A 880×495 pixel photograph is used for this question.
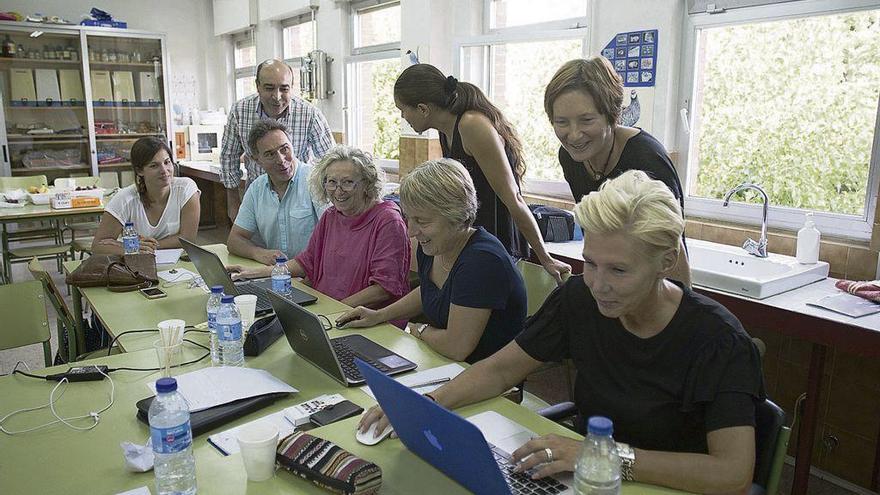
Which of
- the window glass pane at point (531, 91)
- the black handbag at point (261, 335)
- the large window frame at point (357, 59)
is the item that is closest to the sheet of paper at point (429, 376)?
the black handbag at point (261, 335)

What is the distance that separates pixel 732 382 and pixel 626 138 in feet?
3.35

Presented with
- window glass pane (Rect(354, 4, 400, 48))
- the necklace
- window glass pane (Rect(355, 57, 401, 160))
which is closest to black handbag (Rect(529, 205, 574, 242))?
the necklace

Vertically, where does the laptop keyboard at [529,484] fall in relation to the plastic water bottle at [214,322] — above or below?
below

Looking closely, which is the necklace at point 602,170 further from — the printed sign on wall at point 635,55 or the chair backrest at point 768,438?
the printed sign on wall at point 635,55

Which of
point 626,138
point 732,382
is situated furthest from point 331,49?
point 732,382

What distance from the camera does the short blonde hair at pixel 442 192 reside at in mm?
1876

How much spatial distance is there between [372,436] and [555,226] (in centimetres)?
208

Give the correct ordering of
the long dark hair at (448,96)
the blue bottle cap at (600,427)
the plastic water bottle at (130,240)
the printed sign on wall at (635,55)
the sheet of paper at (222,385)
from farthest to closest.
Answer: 1. the printed sign on wall at (635,55)
2. the plastic water bottle at (130,240)
3. the long dark hair at (448,96)
4. the sheet of paper at (222,385)
5. the blue bottle cap at (600,427)

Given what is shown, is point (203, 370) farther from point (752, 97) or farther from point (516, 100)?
point (516, 100)

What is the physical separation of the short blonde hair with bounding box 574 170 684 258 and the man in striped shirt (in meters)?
2.67

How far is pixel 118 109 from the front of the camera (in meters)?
7.06

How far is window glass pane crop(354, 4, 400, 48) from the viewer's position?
518 cm

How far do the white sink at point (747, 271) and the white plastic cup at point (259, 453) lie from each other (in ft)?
5.90

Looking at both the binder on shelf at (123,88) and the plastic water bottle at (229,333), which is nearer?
the plastic water bottle at (229,333)
